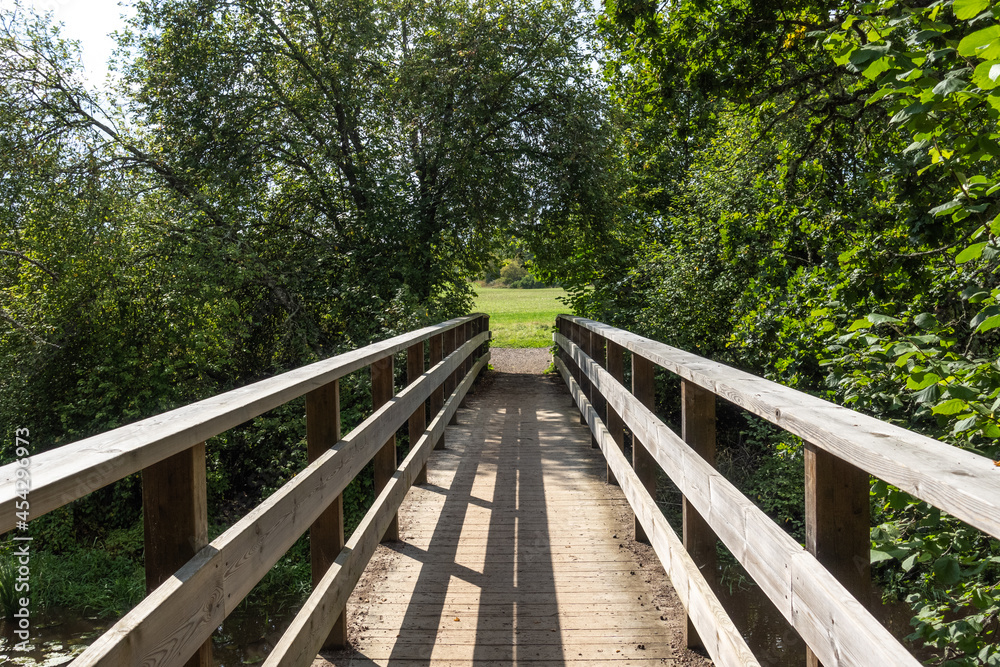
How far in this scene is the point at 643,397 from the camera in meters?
3.46

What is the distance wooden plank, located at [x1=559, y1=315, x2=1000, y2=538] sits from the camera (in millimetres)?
888

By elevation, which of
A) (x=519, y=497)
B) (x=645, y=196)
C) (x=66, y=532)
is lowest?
(x=66, y=532)

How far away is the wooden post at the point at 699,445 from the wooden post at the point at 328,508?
1.34 metres

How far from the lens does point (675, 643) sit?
2814mm

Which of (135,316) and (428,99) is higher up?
(428,99)

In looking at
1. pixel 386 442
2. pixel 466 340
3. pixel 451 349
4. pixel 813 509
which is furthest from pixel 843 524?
pixel 466 340

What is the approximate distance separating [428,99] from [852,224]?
26.5ft

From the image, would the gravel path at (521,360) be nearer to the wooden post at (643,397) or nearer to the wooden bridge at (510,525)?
the wooden bridge at (510,525)

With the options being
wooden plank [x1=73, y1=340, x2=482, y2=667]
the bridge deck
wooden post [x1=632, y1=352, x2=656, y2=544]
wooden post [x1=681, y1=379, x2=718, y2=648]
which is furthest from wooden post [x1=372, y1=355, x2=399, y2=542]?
wooden post [x1=681, y1=379, x2=718, y2=648]

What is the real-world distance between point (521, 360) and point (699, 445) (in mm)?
15764

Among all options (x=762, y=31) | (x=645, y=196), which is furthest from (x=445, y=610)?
(x=645, y=196)

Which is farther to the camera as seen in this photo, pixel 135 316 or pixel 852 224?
pixel 135 316

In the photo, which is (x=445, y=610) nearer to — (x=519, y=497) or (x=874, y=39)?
(x=519, y=497)

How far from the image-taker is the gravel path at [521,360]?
1606 cm
